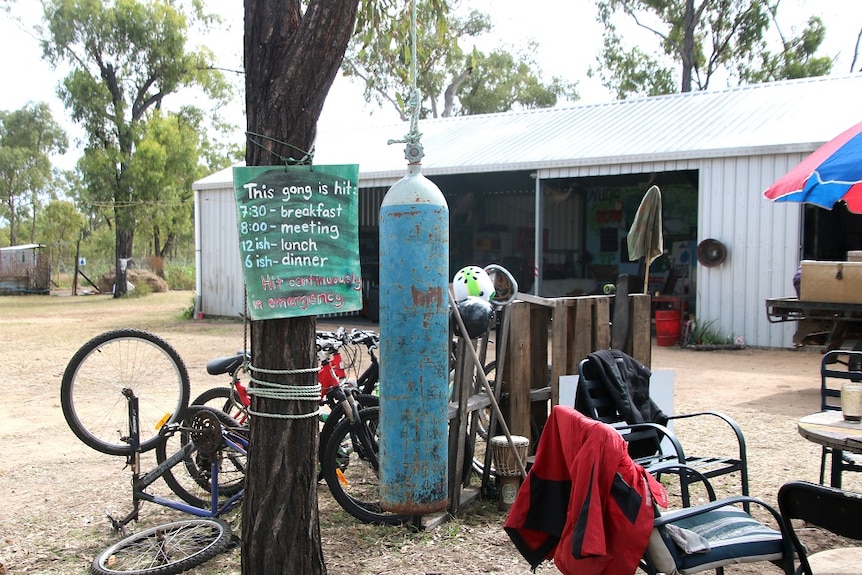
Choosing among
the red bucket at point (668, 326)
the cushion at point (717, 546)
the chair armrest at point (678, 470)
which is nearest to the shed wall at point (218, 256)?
the red bucket at point (668, 326)

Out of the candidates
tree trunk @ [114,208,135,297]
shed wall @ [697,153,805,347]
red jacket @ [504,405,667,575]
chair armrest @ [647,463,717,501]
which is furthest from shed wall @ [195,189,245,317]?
red jacket @ [504,405,667,575]

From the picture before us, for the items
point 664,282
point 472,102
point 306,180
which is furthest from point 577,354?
point 472,102

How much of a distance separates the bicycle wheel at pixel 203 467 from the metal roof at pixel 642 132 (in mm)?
9511

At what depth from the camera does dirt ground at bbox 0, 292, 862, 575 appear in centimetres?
385

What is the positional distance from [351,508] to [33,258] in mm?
28932

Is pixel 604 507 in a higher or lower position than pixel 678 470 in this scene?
higher

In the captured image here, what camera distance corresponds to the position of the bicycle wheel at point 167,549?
3650mm

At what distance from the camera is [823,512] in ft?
7.85

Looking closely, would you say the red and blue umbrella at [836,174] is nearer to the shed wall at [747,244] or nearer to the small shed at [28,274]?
the shed wall at [747,244]

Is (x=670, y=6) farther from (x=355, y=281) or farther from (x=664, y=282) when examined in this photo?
(x=355, y=281)

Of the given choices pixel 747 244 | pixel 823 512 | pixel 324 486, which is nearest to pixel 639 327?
pixel 324 486

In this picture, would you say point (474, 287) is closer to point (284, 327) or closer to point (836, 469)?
point (284, 327)

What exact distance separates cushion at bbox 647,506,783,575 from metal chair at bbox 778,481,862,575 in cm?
14

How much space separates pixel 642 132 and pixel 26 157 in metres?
44.5
